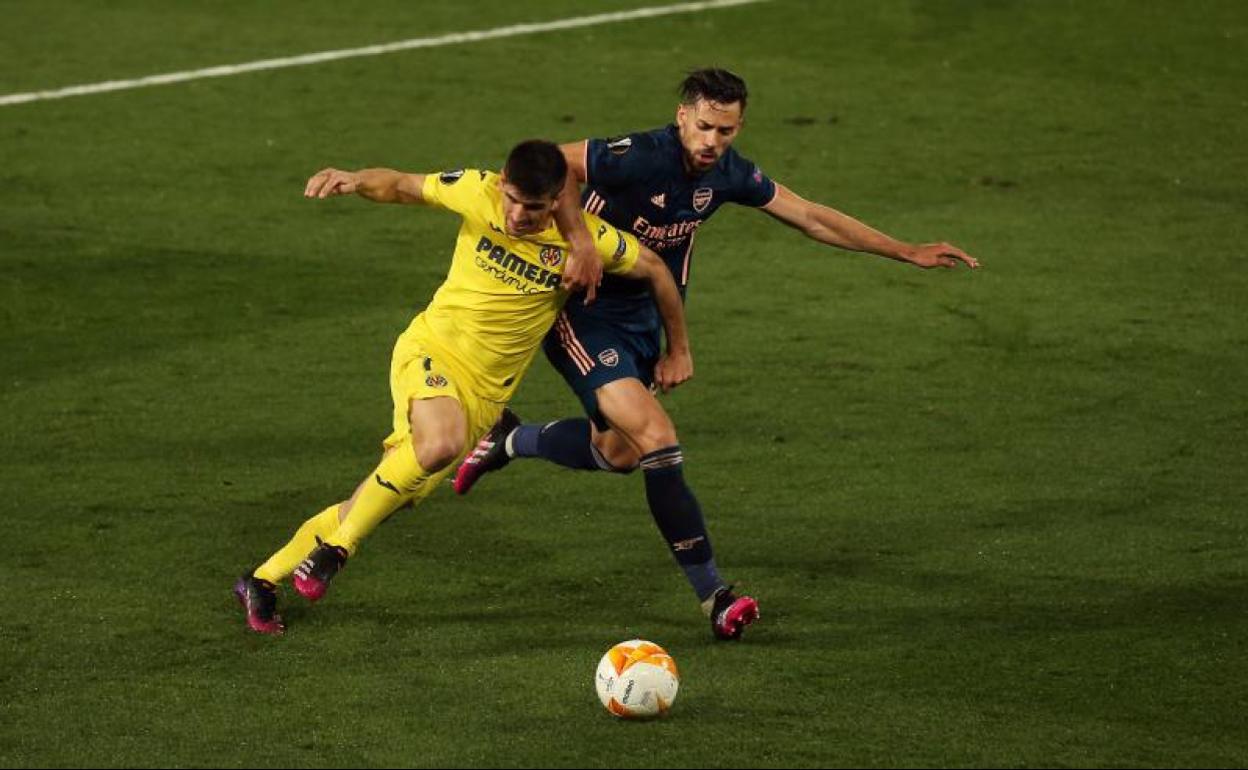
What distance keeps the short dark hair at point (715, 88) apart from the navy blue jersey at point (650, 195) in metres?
0.26

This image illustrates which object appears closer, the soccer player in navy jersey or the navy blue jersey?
the soccer player in navy jersey

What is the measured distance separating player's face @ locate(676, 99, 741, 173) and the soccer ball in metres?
1.84

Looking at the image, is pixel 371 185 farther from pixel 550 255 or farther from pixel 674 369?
pixel 674 369

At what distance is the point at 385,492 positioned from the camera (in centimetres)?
736

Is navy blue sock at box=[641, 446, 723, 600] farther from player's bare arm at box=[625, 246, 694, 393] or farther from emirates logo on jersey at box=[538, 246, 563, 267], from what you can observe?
emirates logo on jersey at box=[538, 246, 563, 267]

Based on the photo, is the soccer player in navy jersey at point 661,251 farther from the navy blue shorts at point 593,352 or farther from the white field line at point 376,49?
the white field line at point 376,49

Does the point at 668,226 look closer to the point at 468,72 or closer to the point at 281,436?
the point at 281,436

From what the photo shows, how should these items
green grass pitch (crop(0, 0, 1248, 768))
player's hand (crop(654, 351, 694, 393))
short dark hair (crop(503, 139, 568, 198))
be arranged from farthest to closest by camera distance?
1. player's hand (crop(654, 351, 694, 393))
2. short dark hair (crop(503, 139, 568, 198))
3. green grass pitch (crop(0, 0, 1248, 768))

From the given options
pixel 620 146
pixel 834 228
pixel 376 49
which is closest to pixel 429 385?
pixel 620 146

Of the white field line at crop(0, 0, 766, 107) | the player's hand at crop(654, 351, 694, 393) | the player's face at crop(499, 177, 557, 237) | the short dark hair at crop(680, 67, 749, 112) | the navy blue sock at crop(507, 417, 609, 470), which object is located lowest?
the white field line at crop(0, 0, 766, 107)

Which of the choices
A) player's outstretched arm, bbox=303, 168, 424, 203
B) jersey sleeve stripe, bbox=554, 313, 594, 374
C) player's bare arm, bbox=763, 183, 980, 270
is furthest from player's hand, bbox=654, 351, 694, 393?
player's outstretched arm, bbox=303, 168, 424, 203

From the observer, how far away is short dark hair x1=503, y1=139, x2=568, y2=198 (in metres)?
7.15

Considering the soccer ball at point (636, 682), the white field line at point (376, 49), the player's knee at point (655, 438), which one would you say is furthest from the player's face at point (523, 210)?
the white field line at point (376, 49)

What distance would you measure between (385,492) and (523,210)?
3.43 ft
